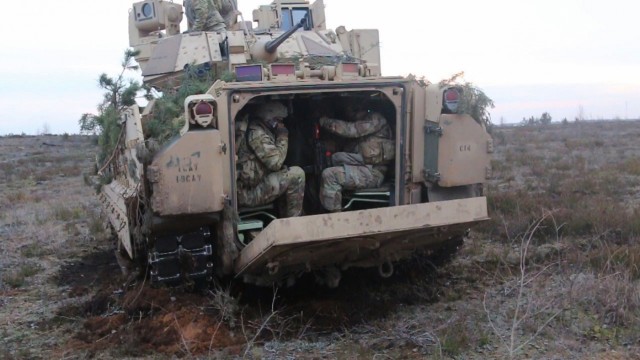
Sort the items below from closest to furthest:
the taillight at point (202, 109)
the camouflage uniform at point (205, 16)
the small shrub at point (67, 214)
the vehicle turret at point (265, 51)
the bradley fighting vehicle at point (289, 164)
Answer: the bradley fighting vehicle at point (289, 164) → the taillight at point (202, 109) → the vehicle turret at point (265, 51) → the camouflage uniform at point (205, 16) → the small shrub at point (67, 214)

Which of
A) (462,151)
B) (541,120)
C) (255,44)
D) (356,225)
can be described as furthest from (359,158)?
(541,120)

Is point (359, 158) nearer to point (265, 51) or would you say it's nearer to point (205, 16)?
point (265, 51)

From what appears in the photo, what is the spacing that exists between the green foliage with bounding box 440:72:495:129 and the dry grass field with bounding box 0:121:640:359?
3.46ft

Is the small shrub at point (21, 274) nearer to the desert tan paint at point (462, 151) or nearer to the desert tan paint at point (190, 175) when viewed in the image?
the desert tan paint at point (190, 175)

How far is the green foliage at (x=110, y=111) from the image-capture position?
21.2 feet

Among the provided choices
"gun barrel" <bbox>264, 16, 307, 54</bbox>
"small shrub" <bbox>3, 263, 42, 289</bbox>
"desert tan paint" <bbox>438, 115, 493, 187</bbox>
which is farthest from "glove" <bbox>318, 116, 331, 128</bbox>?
"small shrub" <bbox>3, 263, 42, 289</bbox>

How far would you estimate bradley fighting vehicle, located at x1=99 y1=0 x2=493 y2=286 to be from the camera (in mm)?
5059

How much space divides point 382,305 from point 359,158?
4.19 ft

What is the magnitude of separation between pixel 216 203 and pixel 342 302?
1.41 meters

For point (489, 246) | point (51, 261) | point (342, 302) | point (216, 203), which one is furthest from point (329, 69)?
point (51, 261)

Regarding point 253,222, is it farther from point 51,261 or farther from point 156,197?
point 51,261

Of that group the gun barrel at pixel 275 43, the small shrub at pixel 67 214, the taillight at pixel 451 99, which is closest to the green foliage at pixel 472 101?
the taillight at pixel 451 99

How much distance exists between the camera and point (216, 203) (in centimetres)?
527

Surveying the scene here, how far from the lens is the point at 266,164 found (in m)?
5.82
